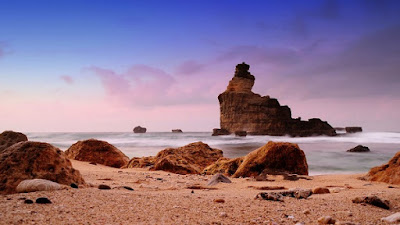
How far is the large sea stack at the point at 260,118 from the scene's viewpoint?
174ft

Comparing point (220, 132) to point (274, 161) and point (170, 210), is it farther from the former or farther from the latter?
point (170, 210)

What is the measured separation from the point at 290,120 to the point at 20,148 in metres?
53.7

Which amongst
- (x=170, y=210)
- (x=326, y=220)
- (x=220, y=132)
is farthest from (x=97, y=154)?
(x=220, y=132)

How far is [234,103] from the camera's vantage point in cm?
5609

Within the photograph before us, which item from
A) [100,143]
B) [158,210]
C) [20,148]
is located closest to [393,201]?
[158,210]

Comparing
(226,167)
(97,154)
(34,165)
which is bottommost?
(226,167)

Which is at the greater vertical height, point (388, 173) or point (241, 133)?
point (241, 133)

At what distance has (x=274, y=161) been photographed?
6.96 metres

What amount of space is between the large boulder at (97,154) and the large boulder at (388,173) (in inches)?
297

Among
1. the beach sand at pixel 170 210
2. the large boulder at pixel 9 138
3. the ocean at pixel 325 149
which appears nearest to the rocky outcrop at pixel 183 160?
the large boulder at pixel 9 138

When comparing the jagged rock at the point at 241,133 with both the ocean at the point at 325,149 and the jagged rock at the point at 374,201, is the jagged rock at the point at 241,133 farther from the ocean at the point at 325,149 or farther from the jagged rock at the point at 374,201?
the jagged rock at the point at 374,201

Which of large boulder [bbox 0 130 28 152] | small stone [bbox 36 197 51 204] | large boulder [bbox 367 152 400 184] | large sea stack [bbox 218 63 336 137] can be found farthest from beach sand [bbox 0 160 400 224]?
large sea stack [bbox 218 63 336 137]

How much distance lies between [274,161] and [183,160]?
8.98ft

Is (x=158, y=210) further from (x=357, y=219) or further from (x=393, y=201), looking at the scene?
(x=393, y=201)
